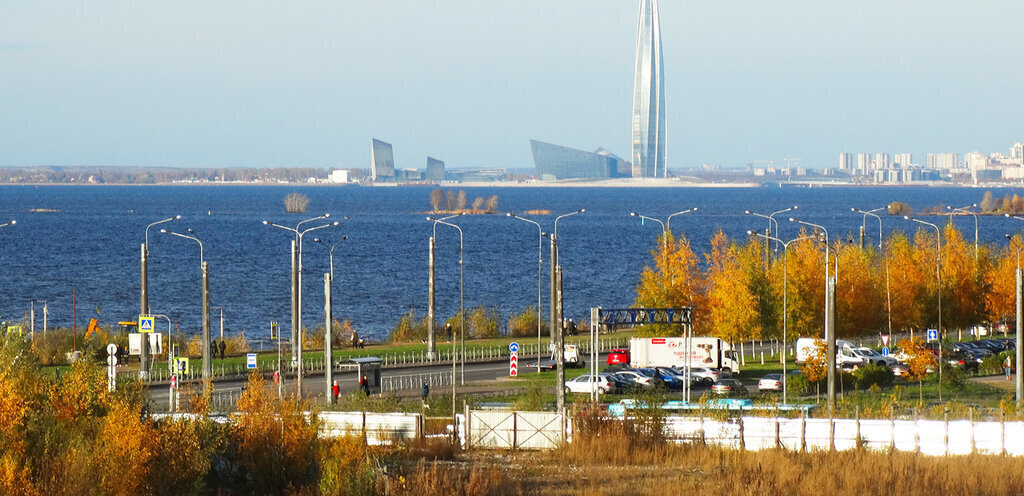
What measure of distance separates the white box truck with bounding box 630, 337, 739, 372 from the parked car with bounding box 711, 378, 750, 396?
14.0ft

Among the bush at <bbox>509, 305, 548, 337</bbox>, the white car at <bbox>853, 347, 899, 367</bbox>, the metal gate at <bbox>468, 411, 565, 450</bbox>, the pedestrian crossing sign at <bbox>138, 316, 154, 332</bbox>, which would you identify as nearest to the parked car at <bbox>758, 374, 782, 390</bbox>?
the white car at <bbox>853, 347, 899, 367</bbox>

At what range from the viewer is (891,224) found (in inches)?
7215

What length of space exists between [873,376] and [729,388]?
227 inches

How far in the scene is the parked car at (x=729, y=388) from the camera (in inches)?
1651

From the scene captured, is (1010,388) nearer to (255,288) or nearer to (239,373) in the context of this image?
(239,373)

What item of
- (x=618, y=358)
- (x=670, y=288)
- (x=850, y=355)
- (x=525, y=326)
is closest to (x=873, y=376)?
(x=850, y=355)

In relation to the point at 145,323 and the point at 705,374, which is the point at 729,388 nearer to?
the point at 705,374

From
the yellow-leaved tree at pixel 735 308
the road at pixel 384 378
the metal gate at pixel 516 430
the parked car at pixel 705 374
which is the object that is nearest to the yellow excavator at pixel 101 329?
the road at pixel 384 378

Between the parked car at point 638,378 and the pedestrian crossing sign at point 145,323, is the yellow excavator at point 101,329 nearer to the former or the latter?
the pedestrian crossing sign at point 145,323

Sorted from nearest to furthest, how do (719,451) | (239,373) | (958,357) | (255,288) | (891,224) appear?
(719,451), (239,373), (958,357), (255,288), (891,224)

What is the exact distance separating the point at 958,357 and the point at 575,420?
27316 mm

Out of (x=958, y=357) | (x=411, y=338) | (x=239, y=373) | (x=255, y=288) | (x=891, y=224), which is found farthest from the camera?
(x=891, y=224)

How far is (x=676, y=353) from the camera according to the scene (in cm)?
4862

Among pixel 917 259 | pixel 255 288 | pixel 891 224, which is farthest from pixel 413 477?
pixel 891 224
